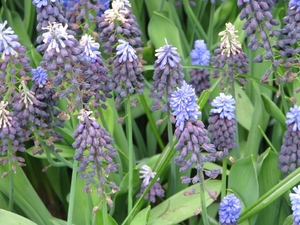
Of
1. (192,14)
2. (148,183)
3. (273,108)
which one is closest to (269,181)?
(273,108)

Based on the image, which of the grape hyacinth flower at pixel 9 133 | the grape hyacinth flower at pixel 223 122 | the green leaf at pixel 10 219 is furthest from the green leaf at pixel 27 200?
the grape hyacinth flower at pixel 223 122

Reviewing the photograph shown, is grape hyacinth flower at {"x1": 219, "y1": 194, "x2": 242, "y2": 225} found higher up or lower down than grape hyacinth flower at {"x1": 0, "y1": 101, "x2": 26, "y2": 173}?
lower down

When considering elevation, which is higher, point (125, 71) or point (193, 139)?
point (125, 71)

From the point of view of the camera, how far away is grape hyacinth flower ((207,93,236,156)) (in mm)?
2889

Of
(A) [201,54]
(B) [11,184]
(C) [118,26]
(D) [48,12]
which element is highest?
(D) [48,12]

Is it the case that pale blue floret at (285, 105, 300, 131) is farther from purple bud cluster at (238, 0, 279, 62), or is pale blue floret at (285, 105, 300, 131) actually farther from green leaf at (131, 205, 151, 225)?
green leaf at (131, 205, 151, 225)

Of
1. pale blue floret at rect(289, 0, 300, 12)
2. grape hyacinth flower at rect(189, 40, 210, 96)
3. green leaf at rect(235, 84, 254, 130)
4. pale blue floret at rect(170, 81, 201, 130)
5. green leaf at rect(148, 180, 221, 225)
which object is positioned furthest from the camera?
green leaf at rect(235, 84, 254, 130)

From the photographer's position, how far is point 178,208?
3441mm

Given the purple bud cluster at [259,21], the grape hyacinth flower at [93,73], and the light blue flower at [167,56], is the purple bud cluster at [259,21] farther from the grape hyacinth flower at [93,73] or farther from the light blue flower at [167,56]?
the grape hyacinth flower at [93,73]

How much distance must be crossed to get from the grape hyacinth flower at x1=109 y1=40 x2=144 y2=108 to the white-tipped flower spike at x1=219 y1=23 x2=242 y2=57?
0.52m

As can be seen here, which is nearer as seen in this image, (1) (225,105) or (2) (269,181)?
(1) (225,105)

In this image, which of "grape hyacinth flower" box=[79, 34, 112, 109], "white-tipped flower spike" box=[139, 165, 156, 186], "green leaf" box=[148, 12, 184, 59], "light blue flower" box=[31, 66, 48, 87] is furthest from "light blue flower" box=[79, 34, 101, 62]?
"green leaf" box=[148, 12, 184, 59]

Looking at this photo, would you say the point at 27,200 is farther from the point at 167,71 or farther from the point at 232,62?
the point at 232,62

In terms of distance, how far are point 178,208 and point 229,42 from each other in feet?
3.33
